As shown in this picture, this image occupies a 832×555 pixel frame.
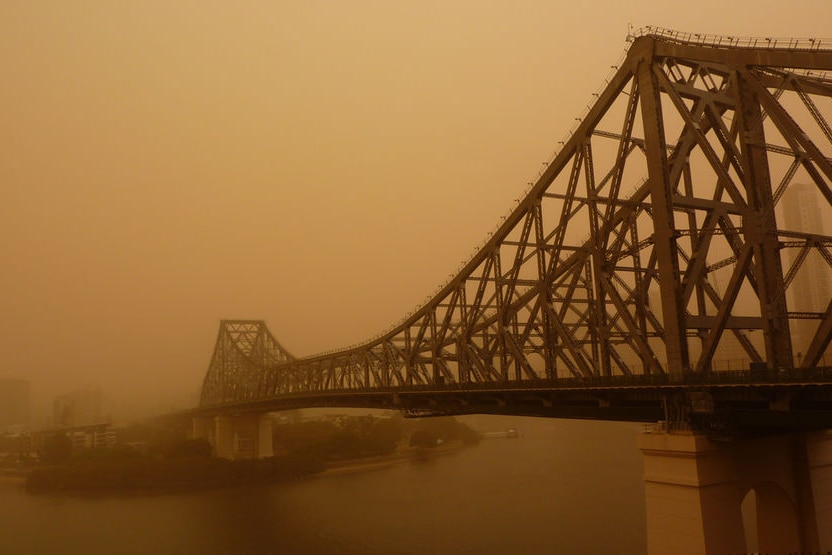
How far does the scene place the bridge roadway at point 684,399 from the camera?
12234 millimetres

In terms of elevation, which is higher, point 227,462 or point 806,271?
point 806,271

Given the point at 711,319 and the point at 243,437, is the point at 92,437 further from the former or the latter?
the point at 711,319

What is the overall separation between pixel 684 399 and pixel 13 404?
242 ft

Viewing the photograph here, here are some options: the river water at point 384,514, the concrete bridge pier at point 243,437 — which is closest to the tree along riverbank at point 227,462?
the concrete bridge pier at point 243,437

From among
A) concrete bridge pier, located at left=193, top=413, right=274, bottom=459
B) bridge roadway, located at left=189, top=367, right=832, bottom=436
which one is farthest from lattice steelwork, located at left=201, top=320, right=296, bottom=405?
bridge roadway, located at left=189, top=367, right=832, bottom=436

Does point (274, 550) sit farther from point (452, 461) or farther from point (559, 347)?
point (452, 461)

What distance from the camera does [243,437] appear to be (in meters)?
60.8

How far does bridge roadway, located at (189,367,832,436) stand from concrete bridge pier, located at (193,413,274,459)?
37.8 metres

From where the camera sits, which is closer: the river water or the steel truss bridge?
the steel truss bridge

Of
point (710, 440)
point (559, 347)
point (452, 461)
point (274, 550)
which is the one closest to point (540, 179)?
point (559, 347)

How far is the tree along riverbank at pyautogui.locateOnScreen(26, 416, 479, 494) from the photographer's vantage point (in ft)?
171

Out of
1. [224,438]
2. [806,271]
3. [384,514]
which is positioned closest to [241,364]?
[224,438]

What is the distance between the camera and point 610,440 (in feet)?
198

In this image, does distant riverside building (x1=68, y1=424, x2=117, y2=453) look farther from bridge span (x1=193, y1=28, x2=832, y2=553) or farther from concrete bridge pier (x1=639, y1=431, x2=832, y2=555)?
concrete bridge pier (x1=639, y1=431, x2=832, y2=555)
